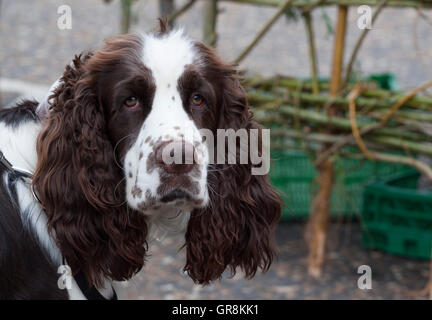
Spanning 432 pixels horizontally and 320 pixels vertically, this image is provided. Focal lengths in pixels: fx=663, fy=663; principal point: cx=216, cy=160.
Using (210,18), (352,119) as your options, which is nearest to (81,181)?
(352,119)

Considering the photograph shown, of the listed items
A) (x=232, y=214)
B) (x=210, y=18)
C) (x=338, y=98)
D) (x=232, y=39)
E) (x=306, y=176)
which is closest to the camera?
(x=232, y=214)

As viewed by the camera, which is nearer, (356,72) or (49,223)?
(49,223)

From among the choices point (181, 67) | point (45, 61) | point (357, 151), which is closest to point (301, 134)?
point (357, 151)

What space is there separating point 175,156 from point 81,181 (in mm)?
361

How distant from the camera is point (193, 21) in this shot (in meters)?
11.1

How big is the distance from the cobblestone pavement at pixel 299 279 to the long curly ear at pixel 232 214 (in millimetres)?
1272

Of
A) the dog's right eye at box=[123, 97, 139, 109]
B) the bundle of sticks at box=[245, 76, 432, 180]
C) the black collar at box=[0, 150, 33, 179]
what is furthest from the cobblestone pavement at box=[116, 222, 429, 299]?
the dog's right eye at box=[123, 97, 139, 109]

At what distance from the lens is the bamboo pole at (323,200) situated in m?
3.74

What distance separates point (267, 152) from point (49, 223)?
80 cm

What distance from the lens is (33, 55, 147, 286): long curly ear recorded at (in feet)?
6.77

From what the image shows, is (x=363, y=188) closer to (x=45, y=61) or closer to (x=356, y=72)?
(x=356, y=72)

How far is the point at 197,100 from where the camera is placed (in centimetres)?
209

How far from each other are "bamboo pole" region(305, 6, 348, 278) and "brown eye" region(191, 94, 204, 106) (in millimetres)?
1826

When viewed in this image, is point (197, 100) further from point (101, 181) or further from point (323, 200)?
point (323, 200)
